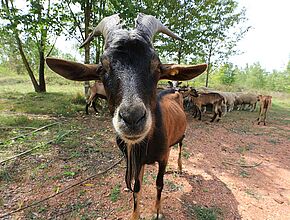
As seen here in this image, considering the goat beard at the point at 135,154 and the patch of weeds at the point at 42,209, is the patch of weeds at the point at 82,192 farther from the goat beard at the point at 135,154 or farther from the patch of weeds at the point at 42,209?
the goat beard at the point at 135,154

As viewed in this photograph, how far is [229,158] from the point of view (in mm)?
5961

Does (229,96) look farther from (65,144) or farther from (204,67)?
(204,67)

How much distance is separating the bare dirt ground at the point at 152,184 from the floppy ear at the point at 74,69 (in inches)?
91.9

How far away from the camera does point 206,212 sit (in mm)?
3463

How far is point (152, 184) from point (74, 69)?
296 cm

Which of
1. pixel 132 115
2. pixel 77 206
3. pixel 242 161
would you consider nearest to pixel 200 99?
pixel 242 161

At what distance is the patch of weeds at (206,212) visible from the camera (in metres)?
3.35

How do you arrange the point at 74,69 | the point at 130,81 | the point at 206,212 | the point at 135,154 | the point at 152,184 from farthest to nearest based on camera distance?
the point at 152,184 < the point at 206,212 < the point at 135,154 < the point at 74,69 < the point at 130,81

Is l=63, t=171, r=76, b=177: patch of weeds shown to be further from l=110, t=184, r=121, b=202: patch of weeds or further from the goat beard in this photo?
the goat beard

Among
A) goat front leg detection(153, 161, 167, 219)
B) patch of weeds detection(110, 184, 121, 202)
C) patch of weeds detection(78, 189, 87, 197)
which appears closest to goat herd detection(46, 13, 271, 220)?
goat front leg detection(153, 161, 167, 219)

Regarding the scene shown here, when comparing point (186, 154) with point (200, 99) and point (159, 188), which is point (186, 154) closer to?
point (159, 188)

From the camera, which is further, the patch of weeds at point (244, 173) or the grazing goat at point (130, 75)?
the patch of weeds at point (244, 173)

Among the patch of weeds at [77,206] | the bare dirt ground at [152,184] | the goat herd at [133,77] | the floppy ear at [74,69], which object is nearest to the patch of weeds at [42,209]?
the bare dirt ground at [152,184]

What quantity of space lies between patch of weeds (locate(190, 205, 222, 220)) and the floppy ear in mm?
2800
